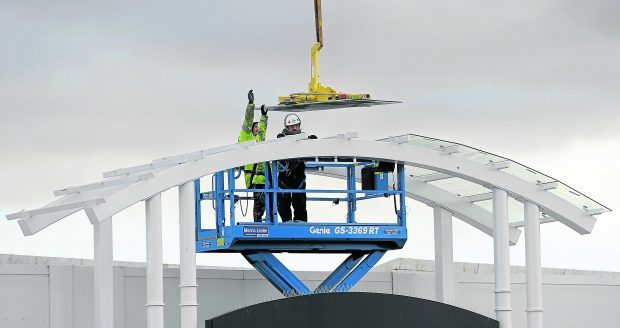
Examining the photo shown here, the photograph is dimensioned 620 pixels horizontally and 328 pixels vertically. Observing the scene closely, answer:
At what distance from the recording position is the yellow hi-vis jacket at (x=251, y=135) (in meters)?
30.6

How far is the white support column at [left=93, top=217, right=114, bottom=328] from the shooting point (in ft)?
96.4

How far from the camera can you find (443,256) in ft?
119

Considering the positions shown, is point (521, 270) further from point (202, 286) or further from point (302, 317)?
point (302, 317)

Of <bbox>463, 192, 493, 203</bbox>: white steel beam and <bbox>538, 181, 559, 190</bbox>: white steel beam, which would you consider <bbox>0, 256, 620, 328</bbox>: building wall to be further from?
<bbox>538, 181, 559, 190</bbox>: white steel beam

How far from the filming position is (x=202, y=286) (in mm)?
33938

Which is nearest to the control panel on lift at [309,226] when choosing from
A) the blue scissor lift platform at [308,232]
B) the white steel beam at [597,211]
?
the blue scissor lift platform at [308,232]

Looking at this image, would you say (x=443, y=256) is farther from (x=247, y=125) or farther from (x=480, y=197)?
(x=247, y=125)

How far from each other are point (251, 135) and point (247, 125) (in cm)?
23

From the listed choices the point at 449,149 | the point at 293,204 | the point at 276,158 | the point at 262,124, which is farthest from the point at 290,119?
the point at 449,149

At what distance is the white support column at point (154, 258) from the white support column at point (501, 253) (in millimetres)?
7484

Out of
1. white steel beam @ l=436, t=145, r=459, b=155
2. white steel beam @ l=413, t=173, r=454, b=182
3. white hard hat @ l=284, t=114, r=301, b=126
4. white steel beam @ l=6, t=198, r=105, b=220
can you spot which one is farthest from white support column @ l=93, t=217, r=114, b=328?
white steel beam @ l=413, t=173, r=454, b=182

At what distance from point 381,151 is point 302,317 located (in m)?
3.78

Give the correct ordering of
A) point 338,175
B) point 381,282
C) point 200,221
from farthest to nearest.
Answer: point 381,282 < point 338,175 < point 200,221

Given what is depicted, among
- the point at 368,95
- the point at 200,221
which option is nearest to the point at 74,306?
the point at 200,221
